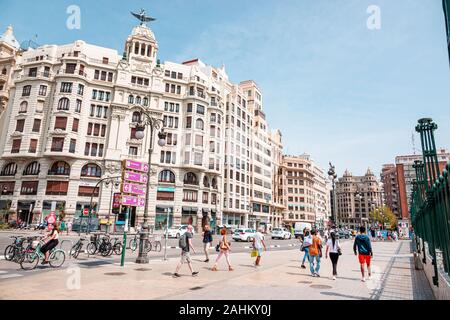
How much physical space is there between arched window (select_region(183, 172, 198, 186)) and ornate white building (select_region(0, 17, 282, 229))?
0.60ft

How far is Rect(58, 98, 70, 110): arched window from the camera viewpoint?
4284 cm

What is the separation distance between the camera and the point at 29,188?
134ft

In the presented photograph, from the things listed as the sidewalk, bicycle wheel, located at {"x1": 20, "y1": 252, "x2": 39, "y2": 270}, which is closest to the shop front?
bicycle wheel, located at {"x1": 20, "y1": 252, "x2": 39, "y2": 270}

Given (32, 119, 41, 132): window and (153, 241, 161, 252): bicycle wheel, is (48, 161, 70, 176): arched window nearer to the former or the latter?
(32, 119, 41, 132): window

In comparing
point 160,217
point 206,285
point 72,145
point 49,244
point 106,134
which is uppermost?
point 106,134

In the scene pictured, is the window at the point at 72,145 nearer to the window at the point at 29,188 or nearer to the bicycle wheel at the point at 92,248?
the window at the point at 29,188

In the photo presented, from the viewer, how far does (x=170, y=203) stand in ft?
149

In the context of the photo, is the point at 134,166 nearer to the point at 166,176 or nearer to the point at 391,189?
the point at 166,176

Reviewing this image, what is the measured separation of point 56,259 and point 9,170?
4029 centimetres

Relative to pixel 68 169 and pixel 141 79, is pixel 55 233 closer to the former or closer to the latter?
pixel 68 169

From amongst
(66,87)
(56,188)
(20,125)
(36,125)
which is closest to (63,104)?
(66,87)

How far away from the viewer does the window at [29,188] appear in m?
40.7

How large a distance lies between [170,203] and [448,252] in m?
41.8
